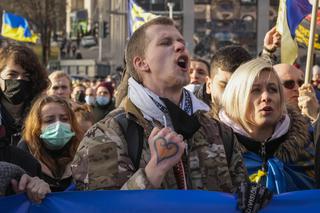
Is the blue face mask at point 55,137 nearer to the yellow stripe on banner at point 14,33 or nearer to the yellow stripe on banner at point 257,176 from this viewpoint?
the yellow stripe on banner at point 257,176

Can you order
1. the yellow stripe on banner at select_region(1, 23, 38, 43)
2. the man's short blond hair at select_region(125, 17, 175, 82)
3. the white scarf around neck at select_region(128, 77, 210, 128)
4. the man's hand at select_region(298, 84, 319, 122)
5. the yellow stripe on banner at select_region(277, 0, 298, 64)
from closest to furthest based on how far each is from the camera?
the white scarf around neck at select_region(128, 77, 210, 128) < the man's short blond hair at select_region(125, 17, 175, 82) < the man's hand at select_region(298, 84, 319, 122) < the yellow stripe on banner at select_region(277, 0, 298, 64) < the yellow stripe on banner at select_region(1, 23, 38, 43)

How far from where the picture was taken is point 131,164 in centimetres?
315

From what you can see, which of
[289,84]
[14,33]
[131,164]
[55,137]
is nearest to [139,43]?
[131,164]

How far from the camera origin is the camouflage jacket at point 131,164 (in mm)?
3109

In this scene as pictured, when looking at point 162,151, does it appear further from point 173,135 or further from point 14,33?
point 14,33

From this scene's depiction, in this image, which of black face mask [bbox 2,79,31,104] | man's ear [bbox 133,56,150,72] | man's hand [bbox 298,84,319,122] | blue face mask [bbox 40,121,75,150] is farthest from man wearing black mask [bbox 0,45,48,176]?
man's ear [bbox 133,56,150,72]

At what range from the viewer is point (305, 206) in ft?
10.5

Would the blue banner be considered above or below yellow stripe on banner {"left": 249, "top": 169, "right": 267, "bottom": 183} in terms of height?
above

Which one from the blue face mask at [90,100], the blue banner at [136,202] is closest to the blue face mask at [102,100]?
the blue face mask at [90,100]

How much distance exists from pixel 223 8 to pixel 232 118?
4892cm

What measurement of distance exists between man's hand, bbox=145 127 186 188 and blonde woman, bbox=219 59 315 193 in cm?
92

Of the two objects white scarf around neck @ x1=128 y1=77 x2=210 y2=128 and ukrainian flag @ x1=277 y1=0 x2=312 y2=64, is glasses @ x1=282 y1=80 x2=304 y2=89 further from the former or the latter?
white scarf around neck @ x1=128 y1=77 x2=210 y2=128

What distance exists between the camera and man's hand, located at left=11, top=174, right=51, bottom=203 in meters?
3.07

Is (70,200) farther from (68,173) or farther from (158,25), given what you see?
(68,173)
